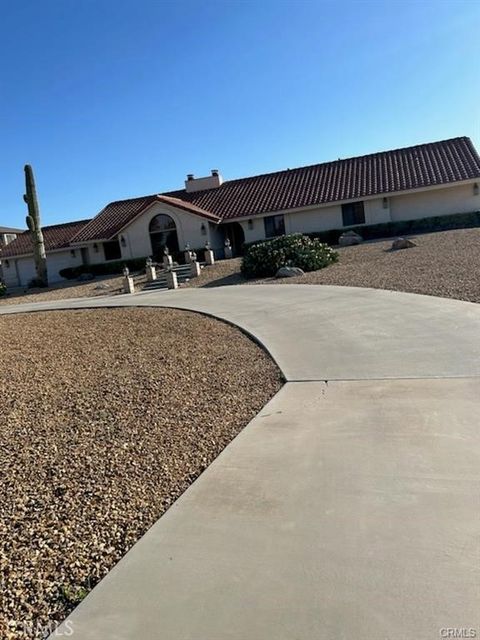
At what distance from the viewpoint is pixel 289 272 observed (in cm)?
1916

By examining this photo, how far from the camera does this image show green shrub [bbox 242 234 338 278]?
793 inches

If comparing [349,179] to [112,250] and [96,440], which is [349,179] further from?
[96,440]

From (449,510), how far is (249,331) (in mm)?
6650

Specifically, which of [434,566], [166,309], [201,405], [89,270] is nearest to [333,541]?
[434,566]

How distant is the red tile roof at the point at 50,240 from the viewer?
38.1 m

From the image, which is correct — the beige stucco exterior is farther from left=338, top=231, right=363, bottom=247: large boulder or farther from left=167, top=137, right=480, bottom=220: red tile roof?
left=338, top=231, right=363, bottom=247: large boulder

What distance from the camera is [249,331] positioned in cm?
994

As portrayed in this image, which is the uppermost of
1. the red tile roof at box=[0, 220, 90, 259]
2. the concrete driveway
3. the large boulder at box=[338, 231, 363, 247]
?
the red tile roof at box=[0, 220, 90, 259]

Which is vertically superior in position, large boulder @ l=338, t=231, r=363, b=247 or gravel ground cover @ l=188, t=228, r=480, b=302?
large boulder @ l=338, t=231, r=363, b=247

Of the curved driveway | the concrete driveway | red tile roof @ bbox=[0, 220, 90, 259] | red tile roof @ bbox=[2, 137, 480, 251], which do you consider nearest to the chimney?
red tile roof @ bbox=[2, 137, 480, 251]

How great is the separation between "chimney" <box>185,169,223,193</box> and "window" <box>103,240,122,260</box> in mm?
7330

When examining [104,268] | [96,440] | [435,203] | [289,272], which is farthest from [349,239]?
[96,440]

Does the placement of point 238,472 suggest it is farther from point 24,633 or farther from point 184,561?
point 24,633

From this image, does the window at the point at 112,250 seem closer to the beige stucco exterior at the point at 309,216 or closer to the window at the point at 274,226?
the beige stucco exterior at the point at 309,216
